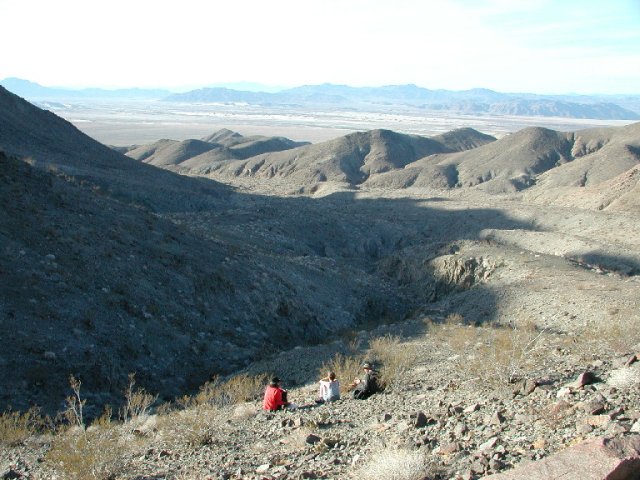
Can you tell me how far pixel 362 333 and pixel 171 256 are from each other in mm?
5960

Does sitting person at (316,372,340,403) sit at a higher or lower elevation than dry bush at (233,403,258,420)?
higher

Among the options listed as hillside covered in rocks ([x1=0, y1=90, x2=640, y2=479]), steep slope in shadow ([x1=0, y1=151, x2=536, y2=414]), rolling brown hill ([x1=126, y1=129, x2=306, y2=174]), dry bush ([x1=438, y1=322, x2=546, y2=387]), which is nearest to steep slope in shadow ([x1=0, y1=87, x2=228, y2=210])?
hillside covered in rocks ([x1=0, y1=90, x2=640, y2=479])

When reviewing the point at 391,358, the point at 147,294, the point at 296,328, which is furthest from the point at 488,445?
the point at 296,328

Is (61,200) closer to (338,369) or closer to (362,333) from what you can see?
(362,333)

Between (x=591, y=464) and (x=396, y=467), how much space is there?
1649 mm

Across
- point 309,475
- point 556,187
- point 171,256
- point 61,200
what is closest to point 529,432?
point 309,475

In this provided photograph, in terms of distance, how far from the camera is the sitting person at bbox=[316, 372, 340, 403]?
977 cm

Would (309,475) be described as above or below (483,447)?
below

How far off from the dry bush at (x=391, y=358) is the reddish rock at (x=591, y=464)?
16.1ft

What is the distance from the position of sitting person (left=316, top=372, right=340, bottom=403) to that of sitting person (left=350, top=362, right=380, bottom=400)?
0.97 ft

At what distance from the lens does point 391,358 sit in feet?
39.6

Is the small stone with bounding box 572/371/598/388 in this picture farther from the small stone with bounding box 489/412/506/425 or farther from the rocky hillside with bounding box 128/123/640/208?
the rocky hillside with bounding box 128/123/640/208

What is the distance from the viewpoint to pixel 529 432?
258 inches

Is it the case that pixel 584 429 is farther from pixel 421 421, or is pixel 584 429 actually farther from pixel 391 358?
pixel 391 358
